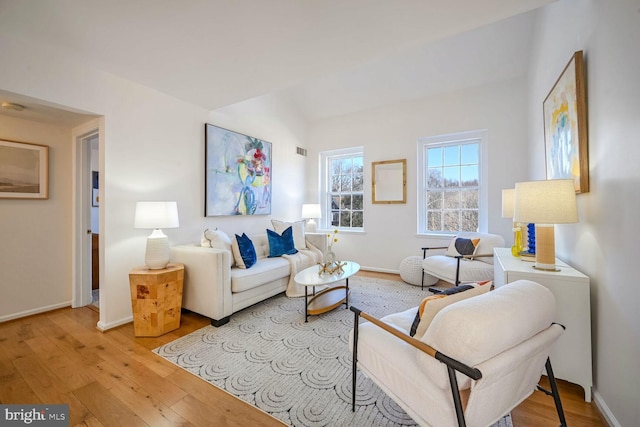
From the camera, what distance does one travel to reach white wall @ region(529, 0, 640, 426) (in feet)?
4.06

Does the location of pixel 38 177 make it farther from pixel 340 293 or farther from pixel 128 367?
pixel 340 293

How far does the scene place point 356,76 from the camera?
14.1ft

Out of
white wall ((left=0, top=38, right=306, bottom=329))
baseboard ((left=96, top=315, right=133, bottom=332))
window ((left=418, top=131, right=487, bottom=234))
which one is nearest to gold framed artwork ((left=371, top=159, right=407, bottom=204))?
window ((left=418, top=131, right=487, bottom=234))

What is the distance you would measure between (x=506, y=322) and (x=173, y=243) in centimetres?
327

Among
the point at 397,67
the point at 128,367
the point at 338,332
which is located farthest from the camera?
the point at 397,67

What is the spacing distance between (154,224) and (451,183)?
416 centimetres

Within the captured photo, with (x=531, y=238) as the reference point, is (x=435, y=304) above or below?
below

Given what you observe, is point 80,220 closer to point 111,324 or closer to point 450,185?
point 111,324

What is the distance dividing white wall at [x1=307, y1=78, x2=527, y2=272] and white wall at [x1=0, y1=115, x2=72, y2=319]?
375 centimetres

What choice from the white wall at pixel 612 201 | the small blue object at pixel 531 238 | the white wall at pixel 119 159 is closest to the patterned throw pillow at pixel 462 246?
the small blue object at pixel 531 238

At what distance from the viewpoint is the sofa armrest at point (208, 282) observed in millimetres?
2535

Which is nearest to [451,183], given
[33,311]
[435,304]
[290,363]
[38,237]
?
[435,304]

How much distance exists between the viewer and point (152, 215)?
2.46 m

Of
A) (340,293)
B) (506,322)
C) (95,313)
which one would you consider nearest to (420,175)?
(340,293)
